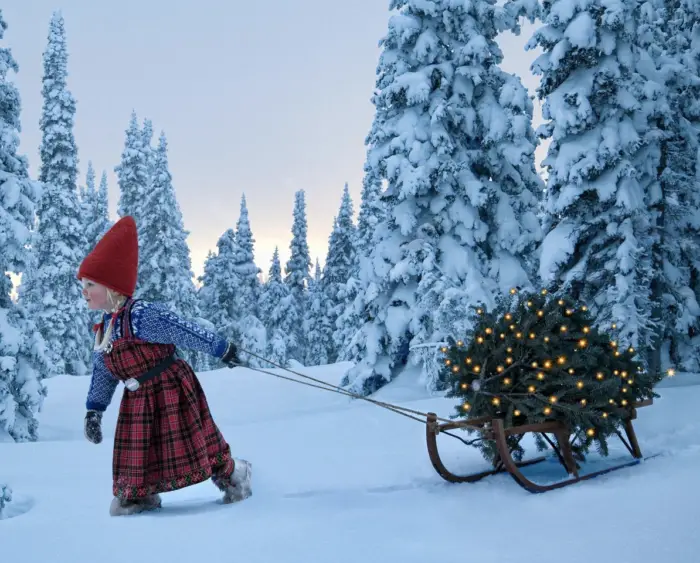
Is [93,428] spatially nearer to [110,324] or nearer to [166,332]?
[110,324]

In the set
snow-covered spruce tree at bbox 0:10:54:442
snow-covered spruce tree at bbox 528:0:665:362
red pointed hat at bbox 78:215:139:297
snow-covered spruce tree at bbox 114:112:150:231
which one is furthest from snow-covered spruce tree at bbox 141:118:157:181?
red pointed hat at bbox 78:215:139:297

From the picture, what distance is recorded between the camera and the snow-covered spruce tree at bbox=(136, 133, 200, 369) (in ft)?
105

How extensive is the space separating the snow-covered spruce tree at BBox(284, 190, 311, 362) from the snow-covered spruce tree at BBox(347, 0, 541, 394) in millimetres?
32188

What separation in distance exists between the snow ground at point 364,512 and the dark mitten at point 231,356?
1.12 m

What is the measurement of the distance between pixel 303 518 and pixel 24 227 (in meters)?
13.4

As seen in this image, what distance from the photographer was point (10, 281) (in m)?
16.1

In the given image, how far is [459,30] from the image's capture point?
15672 mm

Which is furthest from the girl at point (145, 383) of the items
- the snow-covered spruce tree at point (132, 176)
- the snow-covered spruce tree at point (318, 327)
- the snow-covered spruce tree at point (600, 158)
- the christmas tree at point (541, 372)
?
the snow-covered spruce tree at point (318, 327)

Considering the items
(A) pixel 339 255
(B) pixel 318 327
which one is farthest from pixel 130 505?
(B) pixel 318 327

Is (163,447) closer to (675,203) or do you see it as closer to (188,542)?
(188,542)

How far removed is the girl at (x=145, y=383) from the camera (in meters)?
4.98

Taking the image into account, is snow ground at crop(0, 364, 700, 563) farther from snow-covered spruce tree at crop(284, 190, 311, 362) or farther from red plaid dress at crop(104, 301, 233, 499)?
snow-covered spruce tree at crop(284, 190, 311, 362)

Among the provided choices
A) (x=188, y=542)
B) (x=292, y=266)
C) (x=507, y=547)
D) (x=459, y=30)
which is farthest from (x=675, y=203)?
(x=292, y=266)

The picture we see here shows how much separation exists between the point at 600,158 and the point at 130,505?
11371 millimetres
